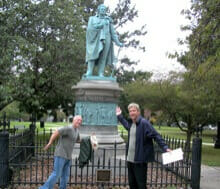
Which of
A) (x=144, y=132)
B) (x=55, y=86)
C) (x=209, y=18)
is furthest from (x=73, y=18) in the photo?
(x=144, y=132)

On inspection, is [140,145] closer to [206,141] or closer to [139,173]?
[139,173]

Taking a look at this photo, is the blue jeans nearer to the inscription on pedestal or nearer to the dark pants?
the dark pants

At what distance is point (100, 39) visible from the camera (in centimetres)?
1055

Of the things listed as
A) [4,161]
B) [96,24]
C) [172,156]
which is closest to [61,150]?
[4,161]

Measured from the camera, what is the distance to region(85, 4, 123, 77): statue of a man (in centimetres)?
1062

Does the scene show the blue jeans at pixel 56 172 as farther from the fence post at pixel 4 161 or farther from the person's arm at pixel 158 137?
the person's arm at pixel 158 137

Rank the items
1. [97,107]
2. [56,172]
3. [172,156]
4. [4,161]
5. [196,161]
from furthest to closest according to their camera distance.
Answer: [97,107]
[196,161]
[4,161]
[56,172]
[172,156]

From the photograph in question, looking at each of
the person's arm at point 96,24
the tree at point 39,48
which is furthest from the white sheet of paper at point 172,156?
the tree at point 39,48

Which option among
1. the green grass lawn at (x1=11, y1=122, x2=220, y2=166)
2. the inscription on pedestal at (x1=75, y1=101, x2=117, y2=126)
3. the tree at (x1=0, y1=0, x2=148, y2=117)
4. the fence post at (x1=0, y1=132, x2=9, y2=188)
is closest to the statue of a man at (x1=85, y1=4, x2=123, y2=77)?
the inscription on pedestal at (x1=75, y1=101, x2=117, y2=126)

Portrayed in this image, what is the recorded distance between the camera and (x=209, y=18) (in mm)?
8914

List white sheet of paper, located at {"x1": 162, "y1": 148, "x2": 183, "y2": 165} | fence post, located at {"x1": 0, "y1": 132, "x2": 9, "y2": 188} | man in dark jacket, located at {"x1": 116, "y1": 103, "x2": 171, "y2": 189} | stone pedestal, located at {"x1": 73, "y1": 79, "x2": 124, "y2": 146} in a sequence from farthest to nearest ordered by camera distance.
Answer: stone pedestal, located at {"x1": 73, "y1": 79, "x2": 124, "y2": 146} → fence post, located at {"x1": 0, "y1": 132, "x2": 9, "y2": 188} → man in dark jacket, located at {"x1": 116, "y1": 103, "x2": 171, "y2": 189} → white sheet of paper, located at {"x1": 162, "y1": 148, "x2": 183, "y2": 165}

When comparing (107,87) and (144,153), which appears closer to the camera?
(144,153)

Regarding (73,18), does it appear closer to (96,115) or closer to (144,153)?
(96,115)

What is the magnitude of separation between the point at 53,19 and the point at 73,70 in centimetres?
346
